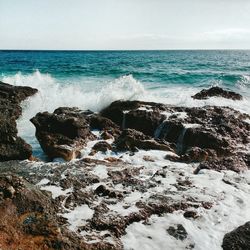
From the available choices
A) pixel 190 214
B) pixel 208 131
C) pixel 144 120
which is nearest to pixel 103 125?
pixel 144 120

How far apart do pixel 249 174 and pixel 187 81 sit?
16.9 m

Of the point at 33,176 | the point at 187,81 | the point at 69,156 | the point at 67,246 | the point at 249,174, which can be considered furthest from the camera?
the point at 187,81

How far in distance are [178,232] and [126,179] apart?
1853 mm

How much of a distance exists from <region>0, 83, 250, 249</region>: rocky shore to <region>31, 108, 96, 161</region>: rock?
3 centimetres

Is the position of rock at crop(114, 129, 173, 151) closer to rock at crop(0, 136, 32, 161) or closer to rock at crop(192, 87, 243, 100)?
rock at crop(0, 136, 32, 161)

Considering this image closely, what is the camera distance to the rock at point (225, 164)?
706cm

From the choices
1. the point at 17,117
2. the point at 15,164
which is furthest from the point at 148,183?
the point at 17,117

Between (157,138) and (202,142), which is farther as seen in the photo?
(157,138)

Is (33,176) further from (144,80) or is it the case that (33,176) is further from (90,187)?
(144,80)

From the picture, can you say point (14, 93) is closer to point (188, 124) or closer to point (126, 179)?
point (188, 124)

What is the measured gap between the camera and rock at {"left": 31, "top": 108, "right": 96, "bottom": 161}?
7.87 metres

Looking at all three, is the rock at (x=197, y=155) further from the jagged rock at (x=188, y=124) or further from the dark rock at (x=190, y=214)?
the dark rock at (x=190, y=214)

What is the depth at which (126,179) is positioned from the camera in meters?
6.32

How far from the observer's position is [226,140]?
8617mm
